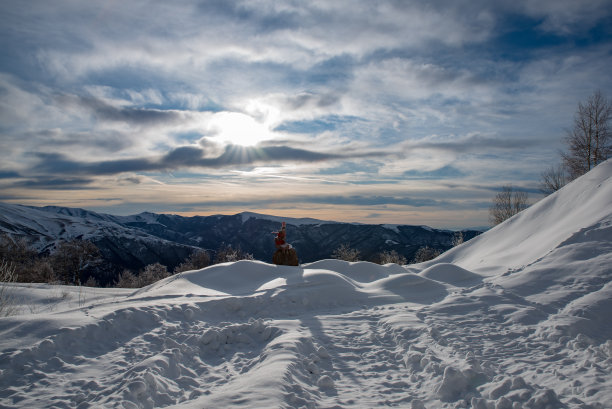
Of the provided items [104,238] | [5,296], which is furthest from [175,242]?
[5,296]

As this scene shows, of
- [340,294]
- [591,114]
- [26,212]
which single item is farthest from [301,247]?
[340,294]

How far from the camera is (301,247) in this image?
168 metres

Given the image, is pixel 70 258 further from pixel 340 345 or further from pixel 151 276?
pixel 340 345

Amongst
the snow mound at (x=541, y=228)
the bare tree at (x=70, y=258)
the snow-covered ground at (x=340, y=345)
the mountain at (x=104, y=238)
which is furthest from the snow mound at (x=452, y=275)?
the mountain at (x=104, y=238)

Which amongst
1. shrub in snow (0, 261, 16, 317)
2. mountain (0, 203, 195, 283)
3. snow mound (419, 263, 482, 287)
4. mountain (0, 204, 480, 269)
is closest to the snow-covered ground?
shrub in snow (0, 261, 16, 317)

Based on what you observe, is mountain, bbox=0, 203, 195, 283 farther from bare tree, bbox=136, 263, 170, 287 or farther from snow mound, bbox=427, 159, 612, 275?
snow mound, bbox=427, 159, 612, 275

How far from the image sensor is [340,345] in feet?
18.5

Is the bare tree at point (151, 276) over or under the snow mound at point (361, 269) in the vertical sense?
under

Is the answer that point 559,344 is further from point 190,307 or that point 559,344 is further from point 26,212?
point 26,212

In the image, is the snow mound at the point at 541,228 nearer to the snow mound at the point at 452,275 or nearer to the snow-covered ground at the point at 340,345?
the snow mound at the point at 452,275

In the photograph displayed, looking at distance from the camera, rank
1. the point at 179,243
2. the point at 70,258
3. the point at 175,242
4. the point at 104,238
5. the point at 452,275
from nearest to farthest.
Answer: the point at 452,275
the point at 70,258
the point at 104,238
the point at 179,243
the point at 175,242

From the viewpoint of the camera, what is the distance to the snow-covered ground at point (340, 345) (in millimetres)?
3797

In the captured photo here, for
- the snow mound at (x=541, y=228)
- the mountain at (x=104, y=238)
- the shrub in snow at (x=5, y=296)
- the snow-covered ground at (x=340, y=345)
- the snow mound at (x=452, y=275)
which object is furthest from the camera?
the mountain at (x=104, y=238)

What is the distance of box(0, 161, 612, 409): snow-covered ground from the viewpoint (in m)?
3.80
